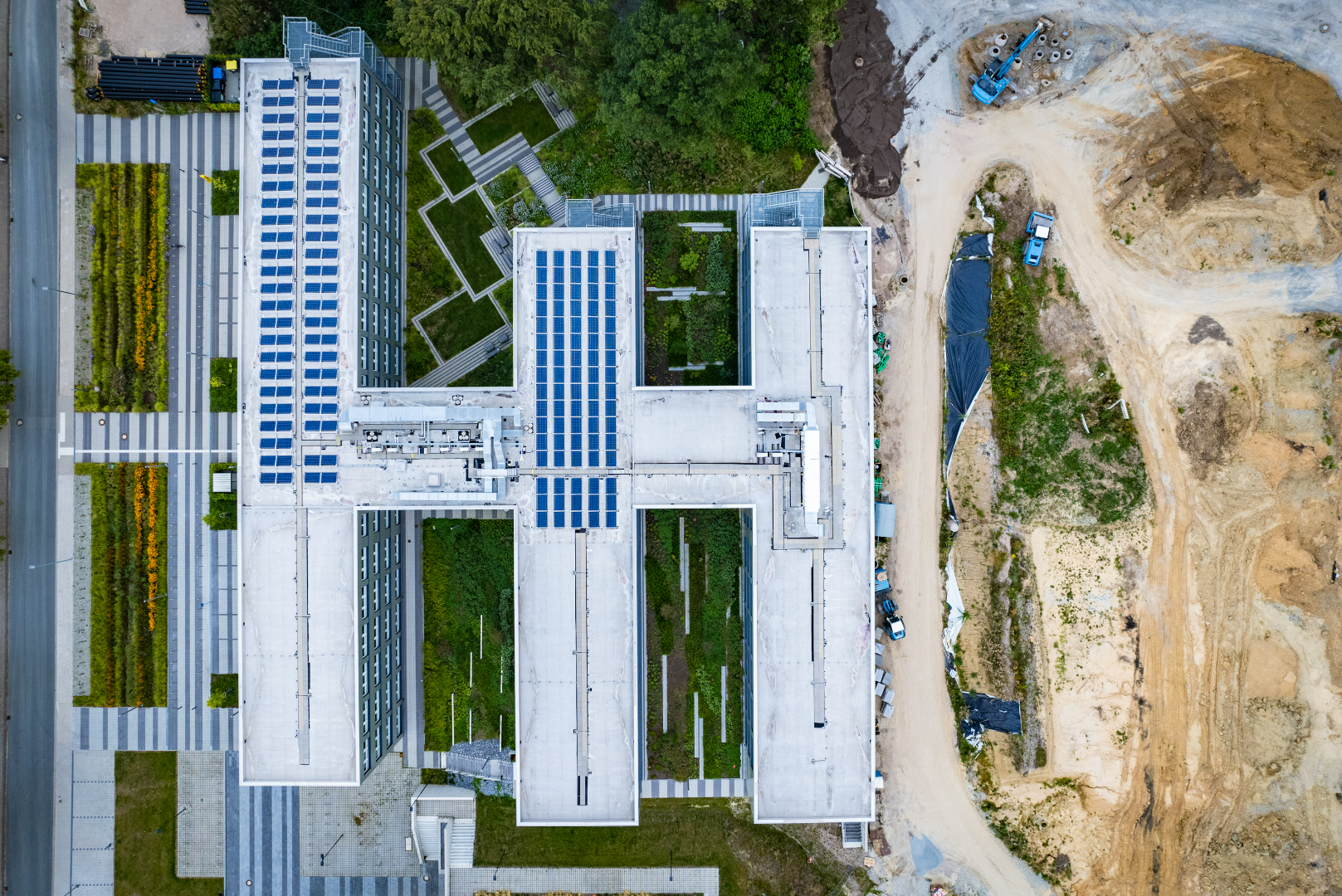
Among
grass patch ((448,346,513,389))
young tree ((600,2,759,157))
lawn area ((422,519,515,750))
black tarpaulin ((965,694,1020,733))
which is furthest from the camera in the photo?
grass patch ((448,346,513,389))

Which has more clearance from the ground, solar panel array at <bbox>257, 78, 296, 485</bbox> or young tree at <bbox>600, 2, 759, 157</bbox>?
young tree at <bbox>600, 2, 759, 157</bbox>

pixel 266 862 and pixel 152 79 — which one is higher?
pixel 152 79

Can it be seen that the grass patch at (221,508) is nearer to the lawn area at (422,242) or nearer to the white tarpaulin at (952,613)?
the lawn area at (422,242)

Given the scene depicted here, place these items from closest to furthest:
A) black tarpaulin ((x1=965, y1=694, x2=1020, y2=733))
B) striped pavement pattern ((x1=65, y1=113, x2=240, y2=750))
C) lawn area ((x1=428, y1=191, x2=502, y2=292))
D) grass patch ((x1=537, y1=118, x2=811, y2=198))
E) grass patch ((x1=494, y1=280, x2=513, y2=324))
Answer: black tarpaulin ((x1=965, y1=694, x2=1020, y2=733)), grass patch ((x1=537, y1=118, x2=811, y2=198)), striped pavement pattern ((x1=65, y1=113, x2=240, y2=750)), lawn area ((x1=428, y1=191, x2=502, y2=292)), grass patch ((x1=494, y1=280, x2=513, y2=324))

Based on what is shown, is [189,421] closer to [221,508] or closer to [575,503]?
[221,508]

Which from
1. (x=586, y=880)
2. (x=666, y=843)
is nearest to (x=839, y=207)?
(x=666, y=843)

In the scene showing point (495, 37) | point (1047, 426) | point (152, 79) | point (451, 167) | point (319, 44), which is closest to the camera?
point (319, 44)

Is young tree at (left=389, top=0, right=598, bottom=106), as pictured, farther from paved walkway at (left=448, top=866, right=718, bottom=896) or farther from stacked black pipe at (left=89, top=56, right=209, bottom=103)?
paved walkway at (left=448, top=866, right=718, bottom=896)

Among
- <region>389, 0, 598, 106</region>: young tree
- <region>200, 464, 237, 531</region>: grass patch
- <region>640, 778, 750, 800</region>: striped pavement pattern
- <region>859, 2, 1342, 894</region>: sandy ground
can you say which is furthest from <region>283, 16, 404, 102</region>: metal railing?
<region>640, 778, 750, 800</region>: striped pavement pattern
